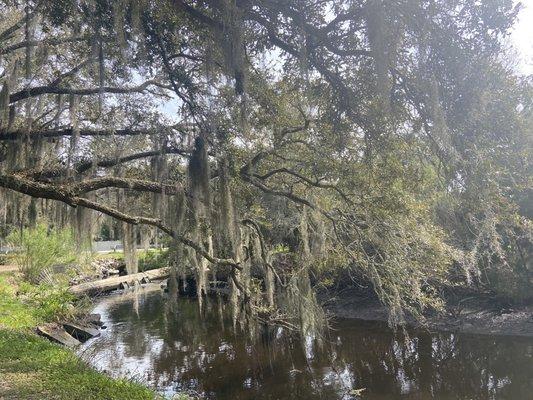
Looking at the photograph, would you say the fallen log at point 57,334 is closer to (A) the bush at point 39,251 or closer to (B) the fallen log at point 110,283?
(A) the bush at point 39,251

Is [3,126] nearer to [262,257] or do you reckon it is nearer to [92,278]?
[262,257]

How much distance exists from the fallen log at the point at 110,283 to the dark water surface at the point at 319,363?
186 inches

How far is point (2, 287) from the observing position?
12.5 meters

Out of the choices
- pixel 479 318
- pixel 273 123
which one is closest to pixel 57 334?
pixel 273 123

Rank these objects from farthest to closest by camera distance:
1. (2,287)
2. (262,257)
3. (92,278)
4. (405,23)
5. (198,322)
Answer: (92,278) < (198,322) < (2,287) < (262,257) < (405,23)

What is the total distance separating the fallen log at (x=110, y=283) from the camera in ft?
56.8

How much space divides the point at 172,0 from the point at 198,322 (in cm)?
1127

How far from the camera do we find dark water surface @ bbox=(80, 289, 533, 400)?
7949mm

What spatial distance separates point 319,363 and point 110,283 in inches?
498

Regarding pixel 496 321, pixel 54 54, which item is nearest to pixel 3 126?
pixel 54 54

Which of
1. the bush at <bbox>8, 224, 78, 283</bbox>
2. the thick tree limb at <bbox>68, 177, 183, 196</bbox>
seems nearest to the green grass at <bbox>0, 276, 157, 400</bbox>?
the thick tree limb at <bbox>68, 177, 183, 196</bbox>

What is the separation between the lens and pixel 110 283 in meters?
19.6

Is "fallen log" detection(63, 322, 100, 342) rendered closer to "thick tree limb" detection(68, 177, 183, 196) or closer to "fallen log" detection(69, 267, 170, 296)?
"fallen log" detection(69, 267, 170, 296)

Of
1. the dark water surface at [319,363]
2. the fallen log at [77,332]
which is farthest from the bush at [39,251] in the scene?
the dark water surface at [319,363]
